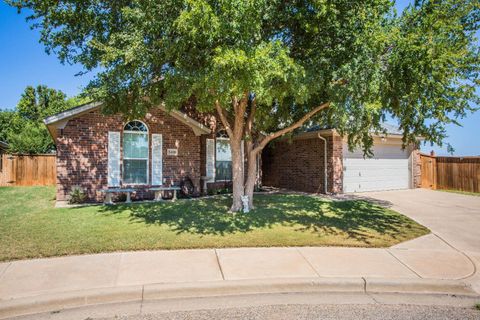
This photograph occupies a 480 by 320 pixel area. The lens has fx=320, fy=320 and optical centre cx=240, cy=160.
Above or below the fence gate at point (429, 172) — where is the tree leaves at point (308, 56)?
above

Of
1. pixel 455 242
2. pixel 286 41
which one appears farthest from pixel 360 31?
pixel 455 242

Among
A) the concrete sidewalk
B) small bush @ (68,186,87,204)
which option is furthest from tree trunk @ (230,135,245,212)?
small bush @ (68,186,87,204)

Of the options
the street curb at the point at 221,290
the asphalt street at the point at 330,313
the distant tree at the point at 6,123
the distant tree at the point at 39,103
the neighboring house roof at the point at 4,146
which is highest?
the distant tree at the point at 39,103

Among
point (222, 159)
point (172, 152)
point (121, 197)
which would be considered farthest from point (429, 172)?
point (121, 197)

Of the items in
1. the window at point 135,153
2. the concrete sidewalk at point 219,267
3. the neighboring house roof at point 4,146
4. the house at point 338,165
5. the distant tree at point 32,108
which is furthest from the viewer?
the distant tree at point 32,108

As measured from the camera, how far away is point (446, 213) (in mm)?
10547

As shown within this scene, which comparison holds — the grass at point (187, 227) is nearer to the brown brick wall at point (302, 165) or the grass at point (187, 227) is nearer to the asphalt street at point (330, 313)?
the asphalt street at point (330, 313)

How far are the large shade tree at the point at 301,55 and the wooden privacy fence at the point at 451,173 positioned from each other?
10.9 metres

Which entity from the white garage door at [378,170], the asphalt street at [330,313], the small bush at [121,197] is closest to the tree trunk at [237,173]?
the small bush at [121,197]

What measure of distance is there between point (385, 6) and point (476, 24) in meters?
2.24

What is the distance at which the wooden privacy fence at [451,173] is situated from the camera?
16.4m

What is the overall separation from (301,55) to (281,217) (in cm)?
475

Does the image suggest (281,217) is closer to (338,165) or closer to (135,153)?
(135,153)

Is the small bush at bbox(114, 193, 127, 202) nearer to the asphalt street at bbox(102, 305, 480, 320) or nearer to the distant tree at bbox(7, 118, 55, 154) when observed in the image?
the asphalt street at bbox(102, 305, 480, 320)
